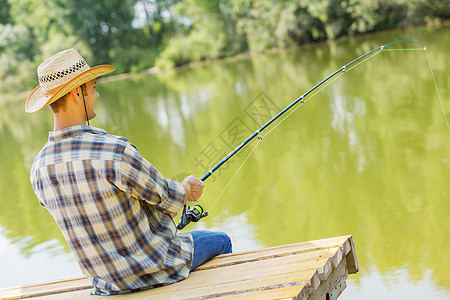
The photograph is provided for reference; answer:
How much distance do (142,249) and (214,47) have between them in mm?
24169

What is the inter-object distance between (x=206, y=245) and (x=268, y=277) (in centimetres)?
37

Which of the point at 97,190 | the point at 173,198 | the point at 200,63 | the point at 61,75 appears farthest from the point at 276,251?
the point at 200,63

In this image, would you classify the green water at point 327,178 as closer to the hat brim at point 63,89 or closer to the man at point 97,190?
the man at point 97,190

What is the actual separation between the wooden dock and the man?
13cm

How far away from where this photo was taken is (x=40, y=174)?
180cm

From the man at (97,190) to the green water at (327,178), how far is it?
4.12 ft

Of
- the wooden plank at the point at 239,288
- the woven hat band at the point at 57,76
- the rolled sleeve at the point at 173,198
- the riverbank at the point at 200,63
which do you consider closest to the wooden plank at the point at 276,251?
the wooden plank at the point at 239,288

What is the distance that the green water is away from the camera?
316cm

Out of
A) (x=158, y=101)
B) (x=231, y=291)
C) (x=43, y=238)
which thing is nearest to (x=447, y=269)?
(x=231, y=291)

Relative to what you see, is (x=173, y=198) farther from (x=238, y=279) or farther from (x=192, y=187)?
(x=238, y=279)

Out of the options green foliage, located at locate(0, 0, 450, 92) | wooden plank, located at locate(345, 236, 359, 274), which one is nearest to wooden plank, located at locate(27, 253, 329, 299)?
wooden plank, located at locate(345, 236, 359, 274)

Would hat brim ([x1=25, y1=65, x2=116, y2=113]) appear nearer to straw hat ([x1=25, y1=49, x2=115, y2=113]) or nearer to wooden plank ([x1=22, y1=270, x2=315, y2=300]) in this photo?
straw hat ([x1=25, y1=49, x2=115, y2=113])

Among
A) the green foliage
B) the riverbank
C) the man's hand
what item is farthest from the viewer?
the green foliage

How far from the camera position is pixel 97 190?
1.76m
